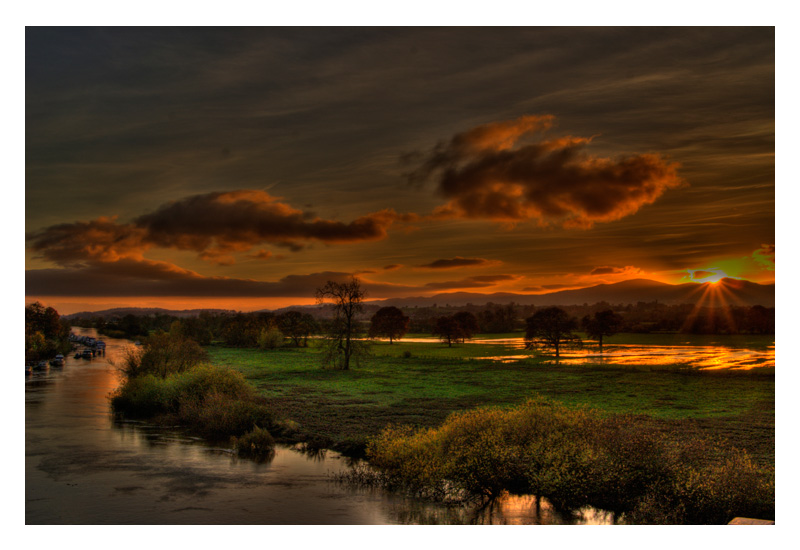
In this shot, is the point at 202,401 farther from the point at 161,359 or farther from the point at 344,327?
the point at 344,327

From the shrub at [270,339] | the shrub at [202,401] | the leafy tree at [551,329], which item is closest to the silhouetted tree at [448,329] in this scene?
the leafy tree at [551,329]

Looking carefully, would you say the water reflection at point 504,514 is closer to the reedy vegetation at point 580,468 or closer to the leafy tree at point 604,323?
the reedy vegetation at point 580,468

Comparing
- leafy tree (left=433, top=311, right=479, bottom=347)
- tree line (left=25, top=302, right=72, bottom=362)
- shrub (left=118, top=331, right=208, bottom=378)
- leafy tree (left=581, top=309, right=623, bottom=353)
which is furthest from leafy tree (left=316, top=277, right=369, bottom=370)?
tree line (left=25, top=302, right=72, bottom=362)

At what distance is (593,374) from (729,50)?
28.2 meters

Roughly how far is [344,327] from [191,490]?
29925 mm

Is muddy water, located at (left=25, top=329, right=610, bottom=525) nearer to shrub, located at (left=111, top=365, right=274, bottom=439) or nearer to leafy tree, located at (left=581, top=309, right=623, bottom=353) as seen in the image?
shrub, located at (left=111, top=365, right=274, bottom=439)

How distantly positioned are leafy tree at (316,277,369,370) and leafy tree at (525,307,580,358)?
17.4m

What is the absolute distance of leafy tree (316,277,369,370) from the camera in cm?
4247

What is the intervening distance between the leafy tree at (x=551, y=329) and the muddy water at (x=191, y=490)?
119 feet

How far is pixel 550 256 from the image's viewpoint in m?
25.8

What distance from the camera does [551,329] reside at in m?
56.7

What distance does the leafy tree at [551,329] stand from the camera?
181 feet

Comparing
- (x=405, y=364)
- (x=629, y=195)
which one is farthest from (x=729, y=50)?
(x=405, y=364)

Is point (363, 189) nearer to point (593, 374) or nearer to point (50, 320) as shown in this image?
point (593, 374)
